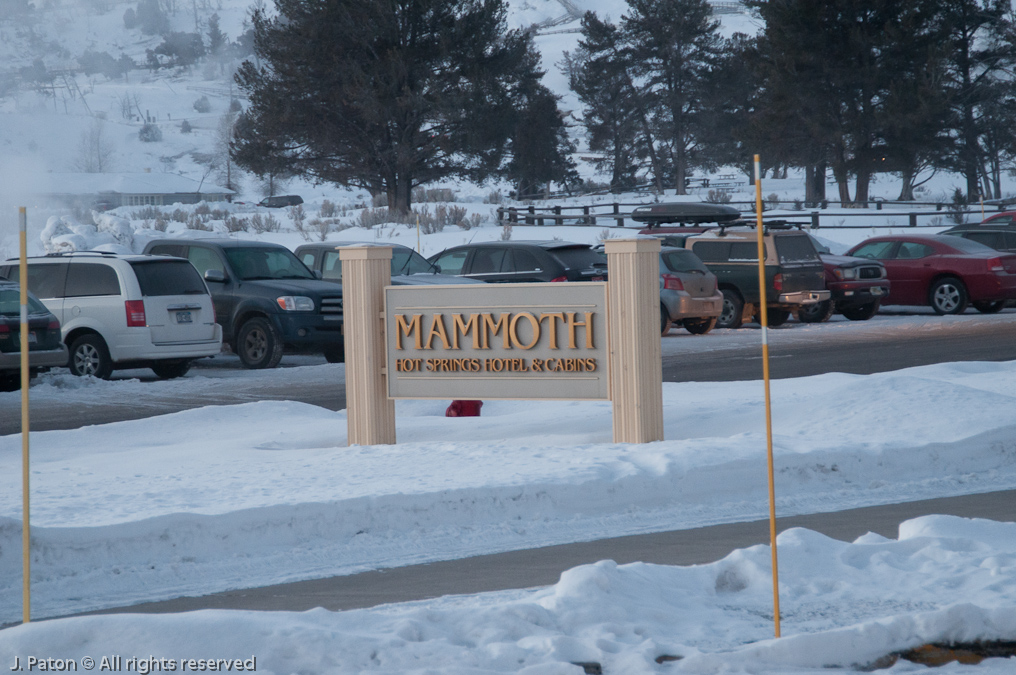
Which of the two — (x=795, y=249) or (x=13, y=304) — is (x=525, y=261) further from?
(x=13, y=304)

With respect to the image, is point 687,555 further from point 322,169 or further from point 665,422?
point 322,169

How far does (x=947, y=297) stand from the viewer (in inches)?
903

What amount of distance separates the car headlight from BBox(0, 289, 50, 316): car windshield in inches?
124

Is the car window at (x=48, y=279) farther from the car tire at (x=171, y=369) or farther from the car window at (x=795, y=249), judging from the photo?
the car window at (x=795, y=249)

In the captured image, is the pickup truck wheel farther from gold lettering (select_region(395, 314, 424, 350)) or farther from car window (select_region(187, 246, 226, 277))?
gold lettering (select_region(395, 314, 424, 350))

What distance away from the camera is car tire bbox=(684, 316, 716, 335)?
20987 millimetres

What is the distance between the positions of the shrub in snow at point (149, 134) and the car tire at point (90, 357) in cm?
14206

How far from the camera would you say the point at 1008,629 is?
191 inches

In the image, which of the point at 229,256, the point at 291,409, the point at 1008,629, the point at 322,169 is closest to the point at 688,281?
the point at 229,256

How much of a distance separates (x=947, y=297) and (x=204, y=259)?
13.6 metres

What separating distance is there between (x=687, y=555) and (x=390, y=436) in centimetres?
400

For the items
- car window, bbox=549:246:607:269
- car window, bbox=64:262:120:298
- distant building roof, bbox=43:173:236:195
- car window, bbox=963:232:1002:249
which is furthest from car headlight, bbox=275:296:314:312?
distant building roof, bbox=43:173:236:195

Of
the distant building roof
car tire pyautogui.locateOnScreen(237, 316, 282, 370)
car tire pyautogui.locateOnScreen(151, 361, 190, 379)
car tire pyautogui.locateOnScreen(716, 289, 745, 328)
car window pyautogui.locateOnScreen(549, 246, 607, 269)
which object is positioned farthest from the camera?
the distant building roof

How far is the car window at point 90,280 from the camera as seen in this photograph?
51.1ft
